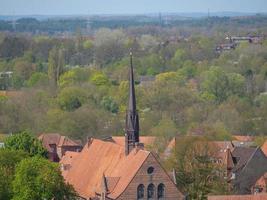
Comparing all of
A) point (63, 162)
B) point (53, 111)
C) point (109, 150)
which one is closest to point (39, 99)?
point (53, 111)

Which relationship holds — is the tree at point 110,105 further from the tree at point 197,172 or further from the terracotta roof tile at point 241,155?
the tree at point 197,172

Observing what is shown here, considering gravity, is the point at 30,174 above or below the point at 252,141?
above

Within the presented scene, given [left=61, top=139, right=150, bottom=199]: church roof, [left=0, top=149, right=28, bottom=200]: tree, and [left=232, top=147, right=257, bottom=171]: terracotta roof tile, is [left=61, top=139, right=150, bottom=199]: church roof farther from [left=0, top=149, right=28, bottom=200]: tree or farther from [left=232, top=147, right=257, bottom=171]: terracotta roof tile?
[left=232, top=147, right=257, bottom=171]: terracotta roof tile

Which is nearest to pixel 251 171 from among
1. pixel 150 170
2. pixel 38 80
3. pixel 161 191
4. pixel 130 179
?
pixel 161 191

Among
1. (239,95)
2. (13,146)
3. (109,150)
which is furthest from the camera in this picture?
(239,95)

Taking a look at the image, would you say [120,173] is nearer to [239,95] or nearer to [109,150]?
[109,150]

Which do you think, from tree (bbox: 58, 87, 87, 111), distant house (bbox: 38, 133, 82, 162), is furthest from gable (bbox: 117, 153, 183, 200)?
tree (bbox: 58, 87, 87, 111)

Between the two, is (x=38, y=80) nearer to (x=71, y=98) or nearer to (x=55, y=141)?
(x=71, y=98)
